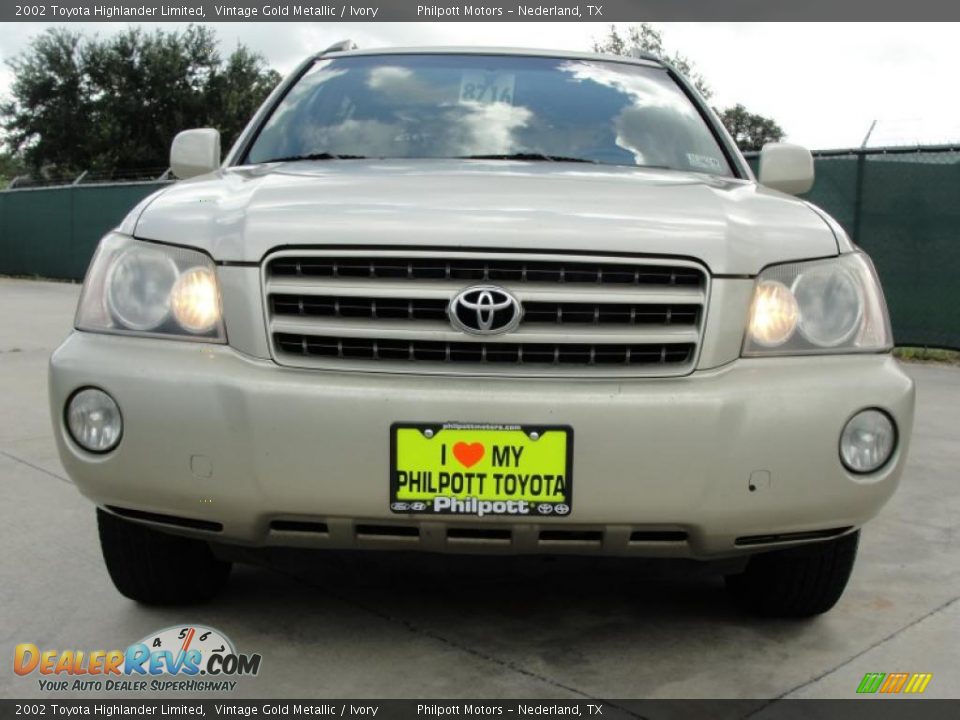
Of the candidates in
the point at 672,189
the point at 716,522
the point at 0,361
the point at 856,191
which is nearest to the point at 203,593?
the point at 716,522

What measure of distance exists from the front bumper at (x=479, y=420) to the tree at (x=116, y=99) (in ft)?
135

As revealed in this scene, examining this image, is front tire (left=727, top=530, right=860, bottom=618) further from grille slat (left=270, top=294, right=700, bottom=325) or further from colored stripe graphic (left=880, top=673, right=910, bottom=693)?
grille slat (left=270, top=294, right=700, bottom=325)

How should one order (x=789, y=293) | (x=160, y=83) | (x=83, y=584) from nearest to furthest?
Answer: (x=789, y=293)
(x=83, y=584)
(x=160, y=83)

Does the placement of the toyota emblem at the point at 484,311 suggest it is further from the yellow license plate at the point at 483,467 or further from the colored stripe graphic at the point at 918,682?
the colored stripe graphic at the point at 918,682

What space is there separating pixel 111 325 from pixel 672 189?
1.42 meters

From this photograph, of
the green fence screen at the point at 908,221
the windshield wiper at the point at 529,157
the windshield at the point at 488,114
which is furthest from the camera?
the green fence screen at the point at 908,221

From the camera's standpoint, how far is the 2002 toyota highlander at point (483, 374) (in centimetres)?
229

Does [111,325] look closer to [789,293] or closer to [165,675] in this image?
[165,675]

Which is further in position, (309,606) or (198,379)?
(309,606)

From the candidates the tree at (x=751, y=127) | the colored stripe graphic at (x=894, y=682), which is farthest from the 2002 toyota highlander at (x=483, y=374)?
the tree at (x=751, y=127)

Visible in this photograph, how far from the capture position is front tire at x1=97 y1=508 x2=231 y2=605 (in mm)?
2750

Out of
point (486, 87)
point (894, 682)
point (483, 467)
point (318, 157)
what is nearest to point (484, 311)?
point (483, 467)

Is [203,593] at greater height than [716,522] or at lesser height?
lesser

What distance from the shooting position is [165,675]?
2535mm
